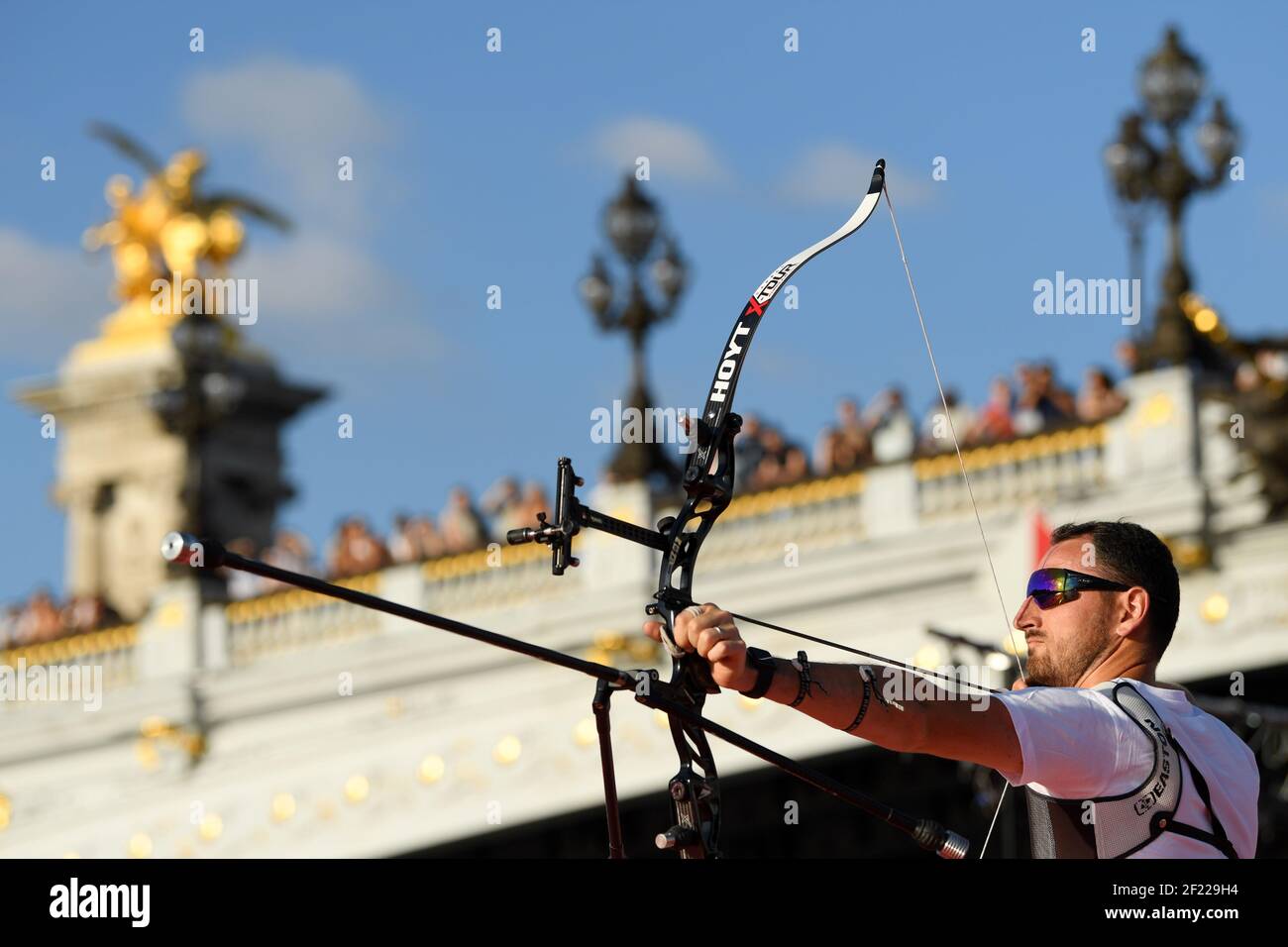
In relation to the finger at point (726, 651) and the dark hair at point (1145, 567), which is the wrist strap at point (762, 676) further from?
the dark hair at point (1145, 567)

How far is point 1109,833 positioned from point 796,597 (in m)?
17.0

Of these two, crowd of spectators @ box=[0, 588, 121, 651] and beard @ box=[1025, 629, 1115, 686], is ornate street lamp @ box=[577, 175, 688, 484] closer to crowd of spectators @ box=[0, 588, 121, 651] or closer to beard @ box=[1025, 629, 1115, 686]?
crowd of spectators @ box=[0, 588, 121, 651]

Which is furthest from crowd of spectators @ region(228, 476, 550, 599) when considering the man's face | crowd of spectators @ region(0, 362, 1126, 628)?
the man's face

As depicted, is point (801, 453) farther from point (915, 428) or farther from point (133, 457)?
point (133, 457)

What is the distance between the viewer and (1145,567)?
16.4 feet

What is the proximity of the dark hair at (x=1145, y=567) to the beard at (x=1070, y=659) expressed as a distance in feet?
0.36

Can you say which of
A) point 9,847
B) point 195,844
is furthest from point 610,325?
point 9,847

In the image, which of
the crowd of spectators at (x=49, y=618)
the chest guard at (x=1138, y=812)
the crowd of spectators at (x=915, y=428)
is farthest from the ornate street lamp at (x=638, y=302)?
the chest guard at (x=1138, y=812)

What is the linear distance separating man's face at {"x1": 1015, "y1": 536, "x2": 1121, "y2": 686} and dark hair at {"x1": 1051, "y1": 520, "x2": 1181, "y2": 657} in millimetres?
31

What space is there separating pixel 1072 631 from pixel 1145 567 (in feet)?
0.66

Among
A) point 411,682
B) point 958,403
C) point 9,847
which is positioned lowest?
point 9,847

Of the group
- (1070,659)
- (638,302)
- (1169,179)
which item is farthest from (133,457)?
(1070,659)

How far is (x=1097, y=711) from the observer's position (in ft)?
15.2
